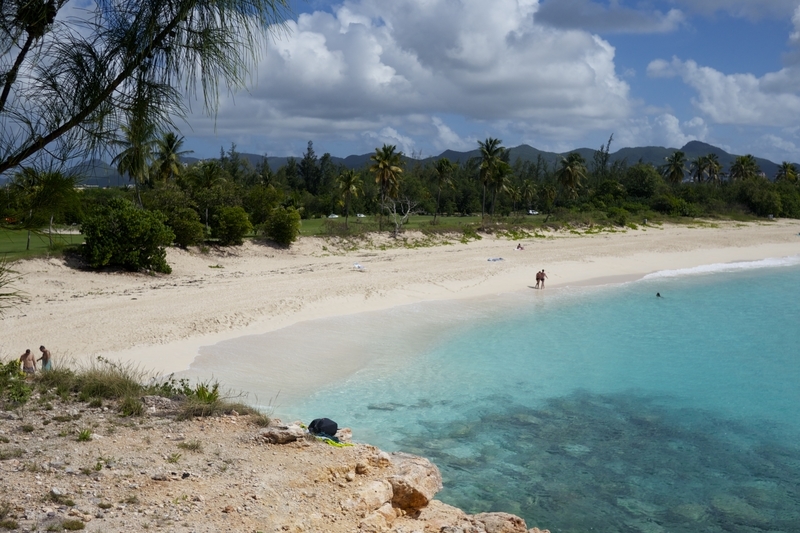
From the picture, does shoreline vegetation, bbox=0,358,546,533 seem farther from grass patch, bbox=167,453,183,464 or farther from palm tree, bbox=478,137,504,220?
palm tree, bbox=478,137,504,220

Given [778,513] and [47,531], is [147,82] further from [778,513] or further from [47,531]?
[778,513]

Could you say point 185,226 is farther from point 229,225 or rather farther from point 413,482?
point 413,482

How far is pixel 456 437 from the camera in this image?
1194 cm

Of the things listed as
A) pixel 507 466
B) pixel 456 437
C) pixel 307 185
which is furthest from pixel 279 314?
pixel 307 185

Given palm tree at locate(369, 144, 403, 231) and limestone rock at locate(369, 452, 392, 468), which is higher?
palm tree at locate(369, 144, 403, 231)

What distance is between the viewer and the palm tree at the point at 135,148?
5.64 metres

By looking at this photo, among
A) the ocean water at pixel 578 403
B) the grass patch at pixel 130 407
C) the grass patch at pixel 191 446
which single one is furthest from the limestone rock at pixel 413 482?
the grass patch at pixel 130 407

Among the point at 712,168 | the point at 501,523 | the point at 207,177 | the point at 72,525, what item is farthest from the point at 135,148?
the point at 712,168

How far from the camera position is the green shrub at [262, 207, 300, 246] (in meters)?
32.8

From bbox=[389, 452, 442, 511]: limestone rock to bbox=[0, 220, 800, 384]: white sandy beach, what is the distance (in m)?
5.07

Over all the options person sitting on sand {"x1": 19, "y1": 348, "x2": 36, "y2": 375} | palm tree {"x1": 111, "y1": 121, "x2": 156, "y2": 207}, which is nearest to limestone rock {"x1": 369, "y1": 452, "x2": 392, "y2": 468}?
palm tree {"x1": 111, "y1": 121, "x2": 156, "y2": 207}

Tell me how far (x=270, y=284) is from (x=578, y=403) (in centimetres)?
1361

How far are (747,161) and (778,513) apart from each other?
89184 millimetres

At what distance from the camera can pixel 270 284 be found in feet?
79.7
